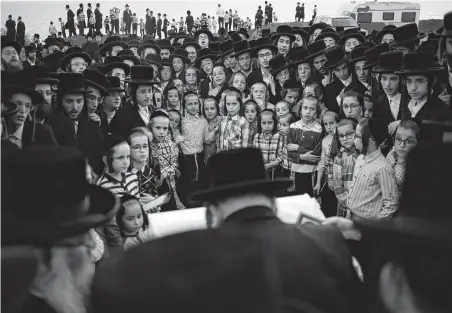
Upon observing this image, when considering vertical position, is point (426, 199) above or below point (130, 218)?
above

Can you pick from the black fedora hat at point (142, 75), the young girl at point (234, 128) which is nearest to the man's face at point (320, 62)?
the young girl at point (234, 128)

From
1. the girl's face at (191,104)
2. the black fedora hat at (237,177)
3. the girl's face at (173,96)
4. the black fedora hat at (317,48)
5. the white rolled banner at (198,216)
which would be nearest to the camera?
the black fedora hat at (237,177)

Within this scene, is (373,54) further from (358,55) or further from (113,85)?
(113,85)

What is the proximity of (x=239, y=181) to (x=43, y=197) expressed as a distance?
724 mm

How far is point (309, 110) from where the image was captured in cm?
498

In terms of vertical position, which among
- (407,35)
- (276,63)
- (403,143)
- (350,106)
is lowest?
(403,143)

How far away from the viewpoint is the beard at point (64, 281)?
66.7 inches

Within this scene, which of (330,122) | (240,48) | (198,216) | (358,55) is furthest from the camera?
(240,48)

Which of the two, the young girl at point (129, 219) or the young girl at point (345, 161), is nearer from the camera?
the young girl at point (129, 219)

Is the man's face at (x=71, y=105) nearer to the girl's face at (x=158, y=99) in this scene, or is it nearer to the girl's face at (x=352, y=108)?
the girl's face at (x=158, y=99)

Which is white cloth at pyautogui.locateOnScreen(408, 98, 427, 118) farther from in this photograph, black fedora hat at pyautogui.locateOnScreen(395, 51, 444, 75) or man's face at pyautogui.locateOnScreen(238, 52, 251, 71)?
man's face at pyautogui.locateOnScreen(238, 52, 251, 71)

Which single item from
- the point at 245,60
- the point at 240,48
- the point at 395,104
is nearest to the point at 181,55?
the point at 240,48

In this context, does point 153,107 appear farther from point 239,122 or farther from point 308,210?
point 308,210

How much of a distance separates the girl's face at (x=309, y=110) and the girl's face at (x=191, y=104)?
1.33 metres
